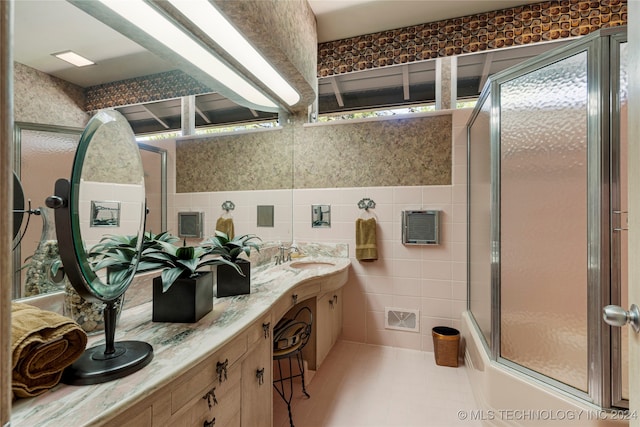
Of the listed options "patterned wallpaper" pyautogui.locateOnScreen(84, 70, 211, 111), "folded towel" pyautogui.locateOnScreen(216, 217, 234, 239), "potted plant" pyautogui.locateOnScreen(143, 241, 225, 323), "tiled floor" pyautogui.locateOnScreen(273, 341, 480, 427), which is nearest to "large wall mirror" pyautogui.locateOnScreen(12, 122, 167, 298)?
"patterned wallpaper" pyautogui.locateOnScreen(84, 70, 211, 111)

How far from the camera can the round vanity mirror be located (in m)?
0.63

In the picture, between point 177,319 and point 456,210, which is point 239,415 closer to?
point 177,319

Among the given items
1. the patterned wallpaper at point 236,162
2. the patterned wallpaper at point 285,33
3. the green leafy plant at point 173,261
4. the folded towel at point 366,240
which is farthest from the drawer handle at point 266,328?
the patterned wallpaper at point 285,33

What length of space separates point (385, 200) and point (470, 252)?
32.5 inches

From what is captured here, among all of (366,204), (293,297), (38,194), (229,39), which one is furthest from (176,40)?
(366,204)

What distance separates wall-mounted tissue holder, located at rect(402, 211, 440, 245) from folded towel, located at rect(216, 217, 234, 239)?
58.2 inches

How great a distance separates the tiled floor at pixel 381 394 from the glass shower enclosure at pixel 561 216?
0.49 m

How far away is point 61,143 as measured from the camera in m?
0.89

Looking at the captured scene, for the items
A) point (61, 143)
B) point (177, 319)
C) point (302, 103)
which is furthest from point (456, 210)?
point (61, 143)

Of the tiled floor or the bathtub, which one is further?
the tiled floor

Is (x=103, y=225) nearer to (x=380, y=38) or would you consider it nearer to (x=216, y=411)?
(x=216, y=411)

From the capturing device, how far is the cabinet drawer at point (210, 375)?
75 centimetres

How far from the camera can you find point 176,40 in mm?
1358

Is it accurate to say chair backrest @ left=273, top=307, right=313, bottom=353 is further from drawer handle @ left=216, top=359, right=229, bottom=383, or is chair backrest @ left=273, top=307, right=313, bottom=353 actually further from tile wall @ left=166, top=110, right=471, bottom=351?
tile wall @ left=166, top=110, right=471, bottom=351
